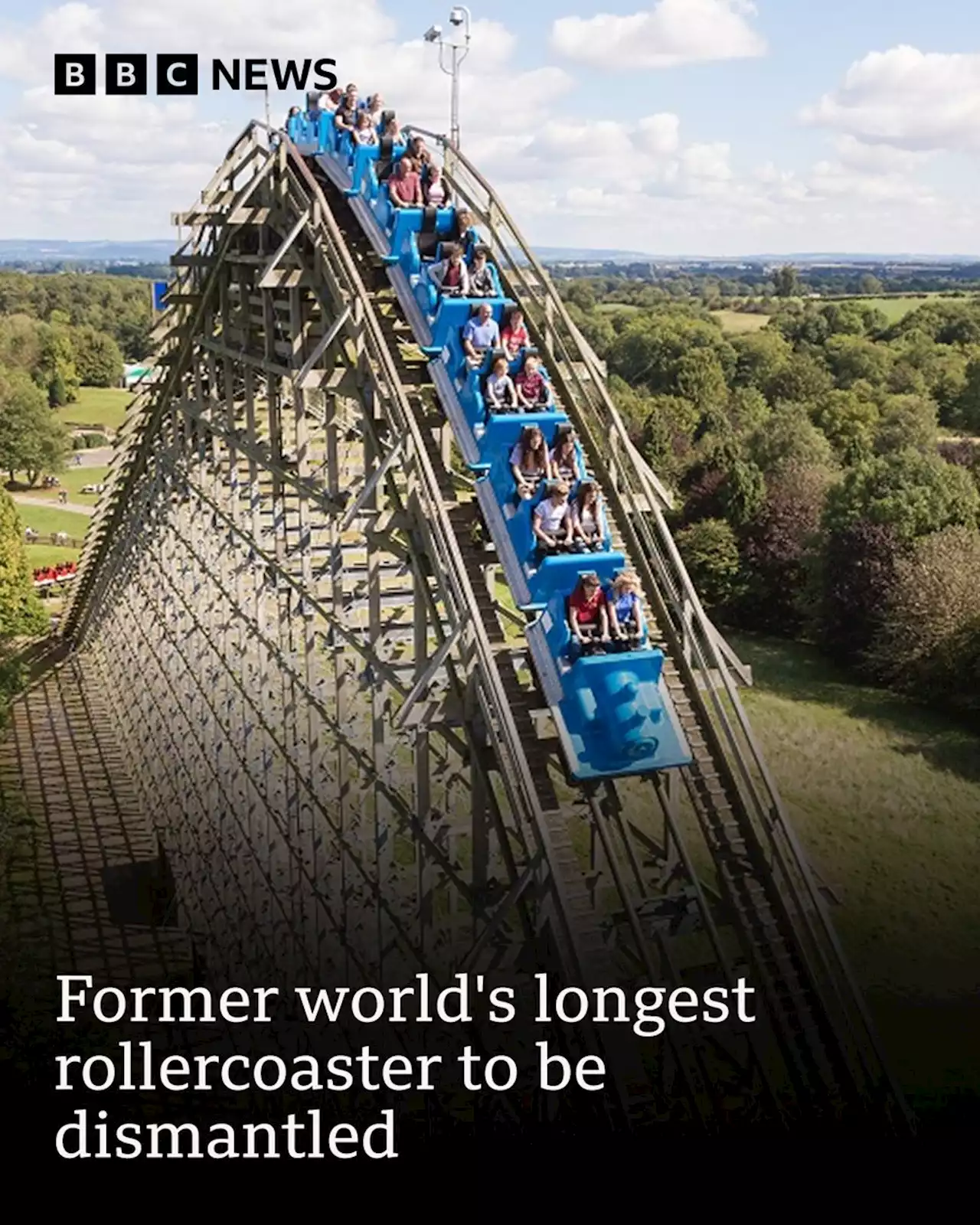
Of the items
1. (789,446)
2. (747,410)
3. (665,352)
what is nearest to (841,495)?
(789,446)

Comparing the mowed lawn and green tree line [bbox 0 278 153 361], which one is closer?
the mowed lawn

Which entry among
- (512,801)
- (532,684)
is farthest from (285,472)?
(512,801)

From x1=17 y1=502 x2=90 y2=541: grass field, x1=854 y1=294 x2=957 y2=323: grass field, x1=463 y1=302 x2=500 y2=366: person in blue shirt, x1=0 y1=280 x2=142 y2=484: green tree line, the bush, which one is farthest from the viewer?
x1=854 y1=294 x2=957 y2=323: grass field

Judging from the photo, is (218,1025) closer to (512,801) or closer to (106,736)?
(512,801)

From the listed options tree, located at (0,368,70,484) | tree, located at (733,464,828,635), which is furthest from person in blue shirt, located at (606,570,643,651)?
tree, located at (0,368,70,484)

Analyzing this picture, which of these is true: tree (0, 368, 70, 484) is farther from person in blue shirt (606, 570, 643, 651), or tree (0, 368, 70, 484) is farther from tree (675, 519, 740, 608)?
person in blue shirt (606, 570, 643, 651)

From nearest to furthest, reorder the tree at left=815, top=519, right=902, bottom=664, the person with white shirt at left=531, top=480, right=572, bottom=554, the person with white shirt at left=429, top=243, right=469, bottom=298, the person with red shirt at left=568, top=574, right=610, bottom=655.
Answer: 1. the person with red shirt at left=568, top=574, right=610, bottom=655
2. the person with white shirt at left=531, top=480, right=572, bottom=554
3. the person with white shirt at left=429, top=243, right=469, bottom=298
4. the tree at left=815, top=519, right=902, bottom=664

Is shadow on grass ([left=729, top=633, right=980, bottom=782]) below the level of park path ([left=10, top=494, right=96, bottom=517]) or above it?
below
